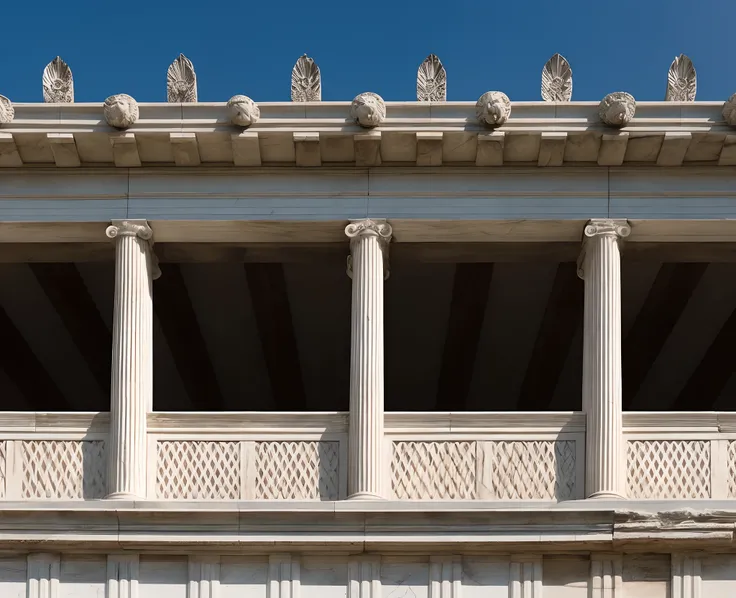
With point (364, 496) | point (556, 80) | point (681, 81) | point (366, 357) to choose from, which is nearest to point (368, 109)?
point (556, 80)

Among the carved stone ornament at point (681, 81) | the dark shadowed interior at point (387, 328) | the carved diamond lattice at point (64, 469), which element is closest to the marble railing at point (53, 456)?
the carved diamond lattice at point (64, 469)

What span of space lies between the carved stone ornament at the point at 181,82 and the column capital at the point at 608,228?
5.99m

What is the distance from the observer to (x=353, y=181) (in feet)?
72.5

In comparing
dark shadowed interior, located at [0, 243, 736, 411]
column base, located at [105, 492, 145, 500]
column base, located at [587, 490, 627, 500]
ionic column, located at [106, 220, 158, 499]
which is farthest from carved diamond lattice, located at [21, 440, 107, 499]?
column base, located at [587, 490, 627, 500]

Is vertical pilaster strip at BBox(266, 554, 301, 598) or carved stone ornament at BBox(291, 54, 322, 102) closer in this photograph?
vertical pilaster strip at BBox(266, 554, 301, 598)

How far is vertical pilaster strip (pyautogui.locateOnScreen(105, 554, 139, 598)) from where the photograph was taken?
66.9 feet

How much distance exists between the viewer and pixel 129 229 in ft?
71.9

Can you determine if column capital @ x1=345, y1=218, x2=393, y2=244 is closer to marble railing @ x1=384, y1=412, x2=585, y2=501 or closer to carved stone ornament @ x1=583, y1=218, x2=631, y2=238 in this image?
marble railing @ x1=384, y1=412, x2=585, y2=501

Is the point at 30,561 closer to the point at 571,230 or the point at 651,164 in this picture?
the point at 571,230

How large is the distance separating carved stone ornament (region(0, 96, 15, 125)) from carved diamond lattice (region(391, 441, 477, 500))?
7.16m

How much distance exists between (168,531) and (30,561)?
76.3 inches

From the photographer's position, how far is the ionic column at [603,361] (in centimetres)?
2064

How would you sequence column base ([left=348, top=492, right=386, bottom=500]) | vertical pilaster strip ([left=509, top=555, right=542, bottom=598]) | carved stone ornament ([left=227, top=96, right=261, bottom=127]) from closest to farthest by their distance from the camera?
vertical pilaster strip ([left=509, top=555, right=542, bottom=598]), column base ([left=348, top=492, right=386, bottom=500]), carved stone ornament ([left=227, top=96, right=261, bottom=127])

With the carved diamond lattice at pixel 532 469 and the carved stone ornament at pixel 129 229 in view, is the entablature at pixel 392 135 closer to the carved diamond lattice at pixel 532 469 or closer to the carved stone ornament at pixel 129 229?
the carved stone ornament at pixel 129 229
